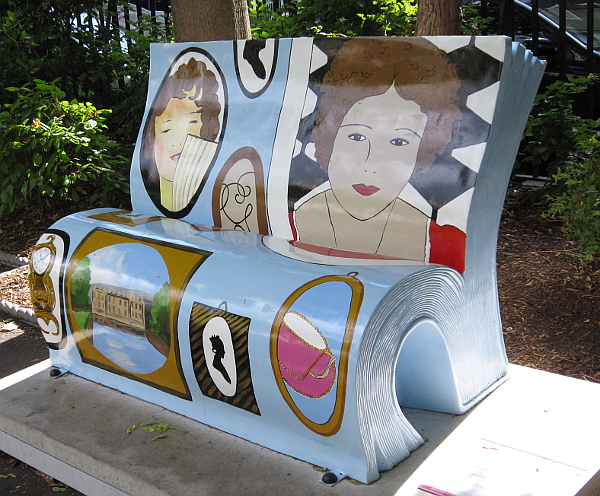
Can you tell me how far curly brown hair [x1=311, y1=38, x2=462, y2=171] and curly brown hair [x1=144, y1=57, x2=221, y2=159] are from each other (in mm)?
671

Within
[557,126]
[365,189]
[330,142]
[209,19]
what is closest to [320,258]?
[365,189]

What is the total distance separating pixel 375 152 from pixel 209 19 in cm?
248

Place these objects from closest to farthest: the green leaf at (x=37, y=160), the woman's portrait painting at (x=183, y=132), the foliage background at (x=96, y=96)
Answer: the woman's portrait painting at (x=183, y=132), the foliage background at (x=96, y=96), the green leaf at (x=37, y=160)

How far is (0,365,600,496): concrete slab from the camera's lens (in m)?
2.12

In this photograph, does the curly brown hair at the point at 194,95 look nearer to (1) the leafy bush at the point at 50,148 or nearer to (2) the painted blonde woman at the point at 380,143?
(2) the painted blonde woman at the point at 380,143

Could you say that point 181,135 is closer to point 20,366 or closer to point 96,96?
point 20,366

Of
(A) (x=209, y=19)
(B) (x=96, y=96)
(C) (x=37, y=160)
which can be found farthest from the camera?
(B) (x=96, y=96)

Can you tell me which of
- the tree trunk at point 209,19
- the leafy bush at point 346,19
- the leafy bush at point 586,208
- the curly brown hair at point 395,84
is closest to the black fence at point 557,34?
the leafy bush at point 346,19

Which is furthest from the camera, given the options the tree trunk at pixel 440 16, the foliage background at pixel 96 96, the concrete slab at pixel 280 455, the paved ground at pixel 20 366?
the foliage background at pixel 96 96

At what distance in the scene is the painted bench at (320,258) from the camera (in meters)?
2.13

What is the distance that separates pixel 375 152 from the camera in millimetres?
2619

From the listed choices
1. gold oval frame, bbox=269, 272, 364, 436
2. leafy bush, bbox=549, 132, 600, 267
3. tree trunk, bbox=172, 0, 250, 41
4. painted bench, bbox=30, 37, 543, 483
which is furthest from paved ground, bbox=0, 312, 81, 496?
leafy bush, bbox=549, 132, 600, 267

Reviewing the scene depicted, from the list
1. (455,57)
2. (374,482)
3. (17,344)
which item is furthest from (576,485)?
(17,344)

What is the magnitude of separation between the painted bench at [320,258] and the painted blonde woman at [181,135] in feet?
0.11
